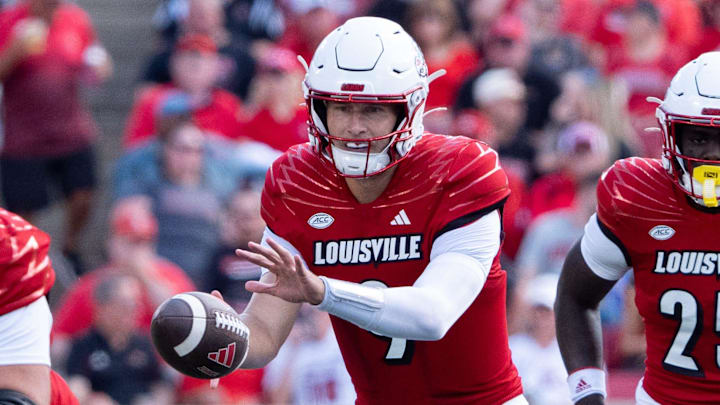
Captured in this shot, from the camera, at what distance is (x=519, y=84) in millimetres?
8547

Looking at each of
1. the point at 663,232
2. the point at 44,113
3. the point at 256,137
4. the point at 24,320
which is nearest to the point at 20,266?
the point at 24,320

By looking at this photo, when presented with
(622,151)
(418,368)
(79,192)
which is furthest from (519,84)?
(418,368)

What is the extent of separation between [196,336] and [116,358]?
352 centimetres

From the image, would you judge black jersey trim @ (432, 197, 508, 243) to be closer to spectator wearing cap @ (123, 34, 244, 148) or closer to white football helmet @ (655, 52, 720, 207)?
white football helmet @ (655, 52, 720, 207)

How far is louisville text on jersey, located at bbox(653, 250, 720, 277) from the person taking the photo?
4086mm

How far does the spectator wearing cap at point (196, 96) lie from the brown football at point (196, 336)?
15.5ft

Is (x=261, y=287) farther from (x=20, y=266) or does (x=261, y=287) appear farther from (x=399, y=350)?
(x=20, y=266)

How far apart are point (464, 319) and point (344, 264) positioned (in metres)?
0.40

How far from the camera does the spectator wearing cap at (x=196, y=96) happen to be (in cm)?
837

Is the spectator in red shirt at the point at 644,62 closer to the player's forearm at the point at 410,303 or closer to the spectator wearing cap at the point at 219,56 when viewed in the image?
the spectator wearing cap at the point at 219,56

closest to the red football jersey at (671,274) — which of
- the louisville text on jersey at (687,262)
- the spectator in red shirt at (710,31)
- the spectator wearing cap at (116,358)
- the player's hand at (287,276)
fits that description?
the louisville text on jersey at (687,262)

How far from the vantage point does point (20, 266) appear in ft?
12.9

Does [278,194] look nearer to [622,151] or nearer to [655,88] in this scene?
[622,151]

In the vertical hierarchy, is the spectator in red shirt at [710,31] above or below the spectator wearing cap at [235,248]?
above
